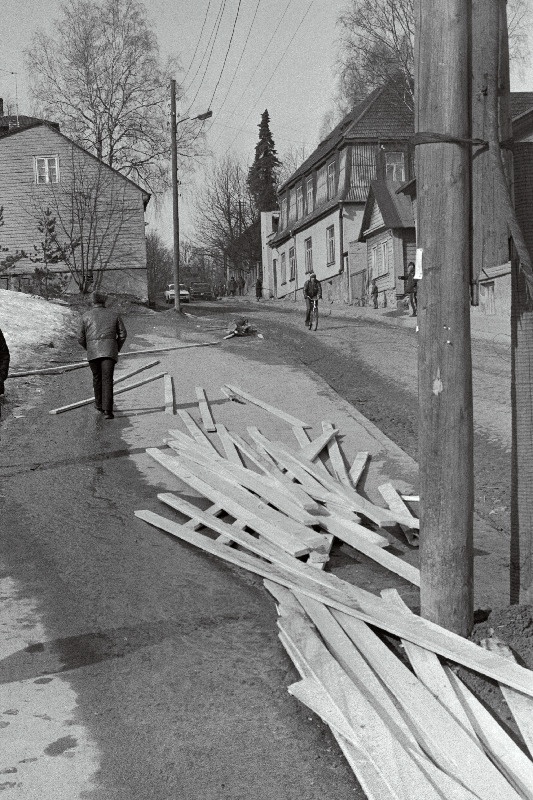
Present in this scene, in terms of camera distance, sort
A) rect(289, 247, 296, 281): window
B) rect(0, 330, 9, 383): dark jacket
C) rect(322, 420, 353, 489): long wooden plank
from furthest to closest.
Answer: rect(289, 247, 296, 281): window, rect(0, 330, 9, 383): dark jacket, rect(322, 420, 353, 489): long wooden plank

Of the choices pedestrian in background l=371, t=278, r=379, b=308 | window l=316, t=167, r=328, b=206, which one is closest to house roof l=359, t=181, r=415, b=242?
pedestrian in background l=371, t=278, r=379, b=308

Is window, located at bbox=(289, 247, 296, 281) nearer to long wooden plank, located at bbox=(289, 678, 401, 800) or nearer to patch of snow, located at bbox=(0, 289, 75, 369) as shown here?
patch of snow, located at bbox=(0, 289, 75, 369)

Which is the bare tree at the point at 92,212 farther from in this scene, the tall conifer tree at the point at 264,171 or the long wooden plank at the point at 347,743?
the tall conifer tree at the point at 264,171

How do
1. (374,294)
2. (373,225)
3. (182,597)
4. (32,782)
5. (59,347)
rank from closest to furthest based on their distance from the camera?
(32,782), (182,597), (59,347), (374,294), (373,225)

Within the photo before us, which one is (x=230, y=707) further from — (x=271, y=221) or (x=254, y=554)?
(x=271, y=221)

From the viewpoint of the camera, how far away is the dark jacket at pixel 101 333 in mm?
13211

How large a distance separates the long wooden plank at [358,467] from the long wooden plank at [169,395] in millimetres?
4001

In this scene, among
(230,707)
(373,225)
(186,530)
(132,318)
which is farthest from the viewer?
(373,225)

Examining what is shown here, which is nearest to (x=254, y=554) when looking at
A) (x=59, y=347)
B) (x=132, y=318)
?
(x=59, y=347)

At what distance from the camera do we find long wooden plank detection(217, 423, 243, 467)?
10.0m

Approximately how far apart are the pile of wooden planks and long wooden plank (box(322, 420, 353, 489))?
0.92ft

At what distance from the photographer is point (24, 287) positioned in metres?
33.3

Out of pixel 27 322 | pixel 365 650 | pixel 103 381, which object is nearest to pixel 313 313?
pixel 27 322

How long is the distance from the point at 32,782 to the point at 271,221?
223 ft
